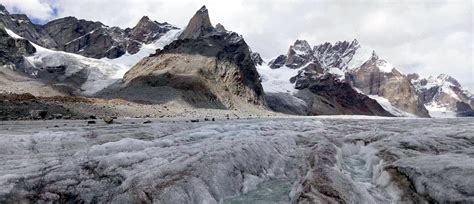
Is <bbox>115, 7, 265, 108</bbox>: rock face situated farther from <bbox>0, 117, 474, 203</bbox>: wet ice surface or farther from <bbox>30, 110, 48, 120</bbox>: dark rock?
<bbox>0, 117, 474, 203</bbox>: wet ice surface

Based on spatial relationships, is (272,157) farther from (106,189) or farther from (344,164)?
(106,189)

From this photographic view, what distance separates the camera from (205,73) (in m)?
122

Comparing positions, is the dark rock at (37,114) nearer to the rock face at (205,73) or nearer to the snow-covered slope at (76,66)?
the rock face at (205,73)

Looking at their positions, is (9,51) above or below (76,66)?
above

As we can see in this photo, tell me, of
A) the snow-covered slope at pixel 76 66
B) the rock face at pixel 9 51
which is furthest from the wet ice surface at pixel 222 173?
the snow-covered slope at pixel 76 66

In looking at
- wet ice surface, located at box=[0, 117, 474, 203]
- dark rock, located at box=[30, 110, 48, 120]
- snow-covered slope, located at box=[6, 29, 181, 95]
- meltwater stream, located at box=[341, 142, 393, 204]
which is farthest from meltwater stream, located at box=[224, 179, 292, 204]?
snow-covered slope, located at box=[6, 29, 181, 95]

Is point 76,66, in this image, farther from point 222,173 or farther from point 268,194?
point 268,194

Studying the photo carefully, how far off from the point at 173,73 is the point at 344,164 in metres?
99.3

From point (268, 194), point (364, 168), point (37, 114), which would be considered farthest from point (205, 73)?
point (268, 194)

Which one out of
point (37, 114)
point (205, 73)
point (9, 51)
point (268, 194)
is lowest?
point (268, 194)

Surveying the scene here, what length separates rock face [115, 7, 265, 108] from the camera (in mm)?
109062

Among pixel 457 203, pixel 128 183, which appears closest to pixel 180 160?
pixel 128 183

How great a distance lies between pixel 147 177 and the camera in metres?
12.6

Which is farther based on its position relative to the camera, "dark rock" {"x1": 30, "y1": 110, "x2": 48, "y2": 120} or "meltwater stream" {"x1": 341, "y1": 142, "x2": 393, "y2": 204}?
"dark rock" {"x1": 30, "y1": 110, "x2": 48, "y2": 120}
